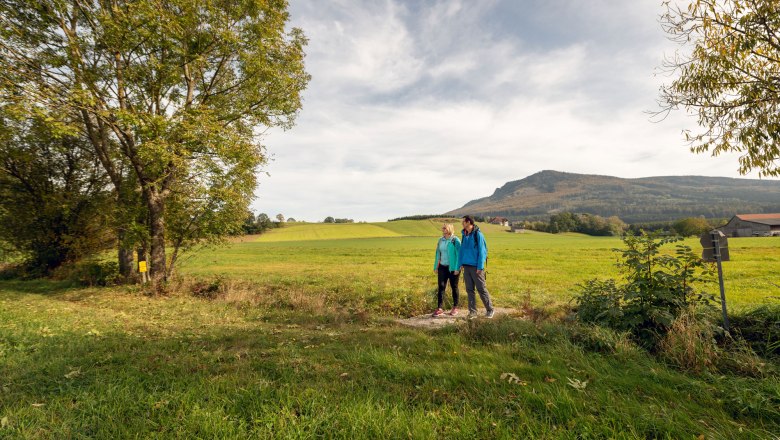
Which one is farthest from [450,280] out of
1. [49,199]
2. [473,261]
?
[49,199]

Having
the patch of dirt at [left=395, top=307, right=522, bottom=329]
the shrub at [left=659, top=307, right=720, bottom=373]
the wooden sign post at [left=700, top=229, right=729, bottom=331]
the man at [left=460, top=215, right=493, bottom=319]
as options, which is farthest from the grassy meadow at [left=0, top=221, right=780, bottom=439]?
the wooden sign post at [left=700, top=229, right=729, bottom=331]

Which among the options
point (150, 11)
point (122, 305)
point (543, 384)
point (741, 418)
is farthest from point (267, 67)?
point (741, 418)

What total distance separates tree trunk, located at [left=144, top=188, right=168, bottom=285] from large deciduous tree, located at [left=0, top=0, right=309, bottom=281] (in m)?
0.04

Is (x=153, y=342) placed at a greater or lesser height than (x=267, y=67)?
lesser

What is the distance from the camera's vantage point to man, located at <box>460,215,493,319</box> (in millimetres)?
8406

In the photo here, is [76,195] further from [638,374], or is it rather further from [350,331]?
[638,374]

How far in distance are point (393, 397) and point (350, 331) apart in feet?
11.7

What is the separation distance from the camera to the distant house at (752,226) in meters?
88.1

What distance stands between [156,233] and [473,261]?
11977 millimetres

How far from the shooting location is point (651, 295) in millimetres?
5973

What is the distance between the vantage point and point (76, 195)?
15344 mm

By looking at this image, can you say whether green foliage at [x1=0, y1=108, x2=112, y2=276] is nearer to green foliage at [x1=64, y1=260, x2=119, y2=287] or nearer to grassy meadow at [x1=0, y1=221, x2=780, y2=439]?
green foliage at [x1=64, y1=260, x2=119, y2=287]

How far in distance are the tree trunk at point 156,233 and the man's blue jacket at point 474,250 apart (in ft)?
38.1

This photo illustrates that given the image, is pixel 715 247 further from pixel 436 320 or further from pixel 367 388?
pixel 367 388
